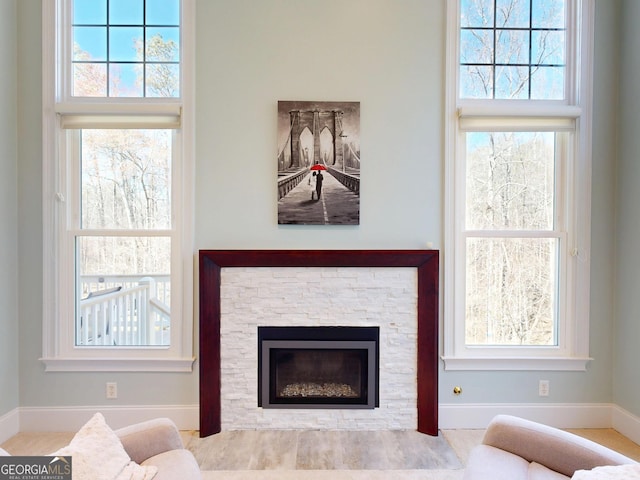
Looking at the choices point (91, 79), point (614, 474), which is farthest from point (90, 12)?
point (614, 474)

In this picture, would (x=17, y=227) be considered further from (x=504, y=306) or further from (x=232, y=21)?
(x=504, y=306)

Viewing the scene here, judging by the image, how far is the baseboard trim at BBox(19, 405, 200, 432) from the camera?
2.69 metres

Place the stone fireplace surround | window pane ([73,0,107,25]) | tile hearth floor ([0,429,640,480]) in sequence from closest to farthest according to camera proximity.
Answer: tile hearth floor ([0,429,640,480]) < the stone fireplace surround < window pane ([73,0,107,25])

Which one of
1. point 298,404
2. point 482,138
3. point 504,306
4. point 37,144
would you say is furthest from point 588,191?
point 37,144

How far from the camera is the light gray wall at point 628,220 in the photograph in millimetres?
2604

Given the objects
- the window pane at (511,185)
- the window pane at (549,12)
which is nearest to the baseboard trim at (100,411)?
the window pane at (511,185)

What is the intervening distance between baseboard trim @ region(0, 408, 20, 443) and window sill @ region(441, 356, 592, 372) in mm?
3010

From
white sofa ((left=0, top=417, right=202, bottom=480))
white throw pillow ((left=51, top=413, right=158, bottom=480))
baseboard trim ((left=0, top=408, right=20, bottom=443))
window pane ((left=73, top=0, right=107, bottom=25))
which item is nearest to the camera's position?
white throw pillow ((left=51, top=413, right=158, bottom=480))

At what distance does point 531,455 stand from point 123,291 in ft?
8.75

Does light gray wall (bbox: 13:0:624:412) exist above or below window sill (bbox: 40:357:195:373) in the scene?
above

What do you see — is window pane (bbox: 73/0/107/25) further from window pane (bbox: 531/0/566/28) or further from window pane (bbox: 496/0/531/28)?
window pane (bbox: 531/0/566/28)

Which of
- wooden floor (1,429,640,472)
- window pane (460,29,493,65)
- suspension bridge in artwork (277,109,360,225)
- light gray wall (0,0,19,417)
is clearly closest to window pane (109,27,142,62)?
light gray wall (0,0,19,417)

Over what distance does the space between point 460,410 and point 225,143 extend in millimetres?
2532

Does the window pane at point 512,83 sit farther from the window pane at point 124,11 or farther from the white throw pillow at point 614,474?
the window pane at point 124,11
